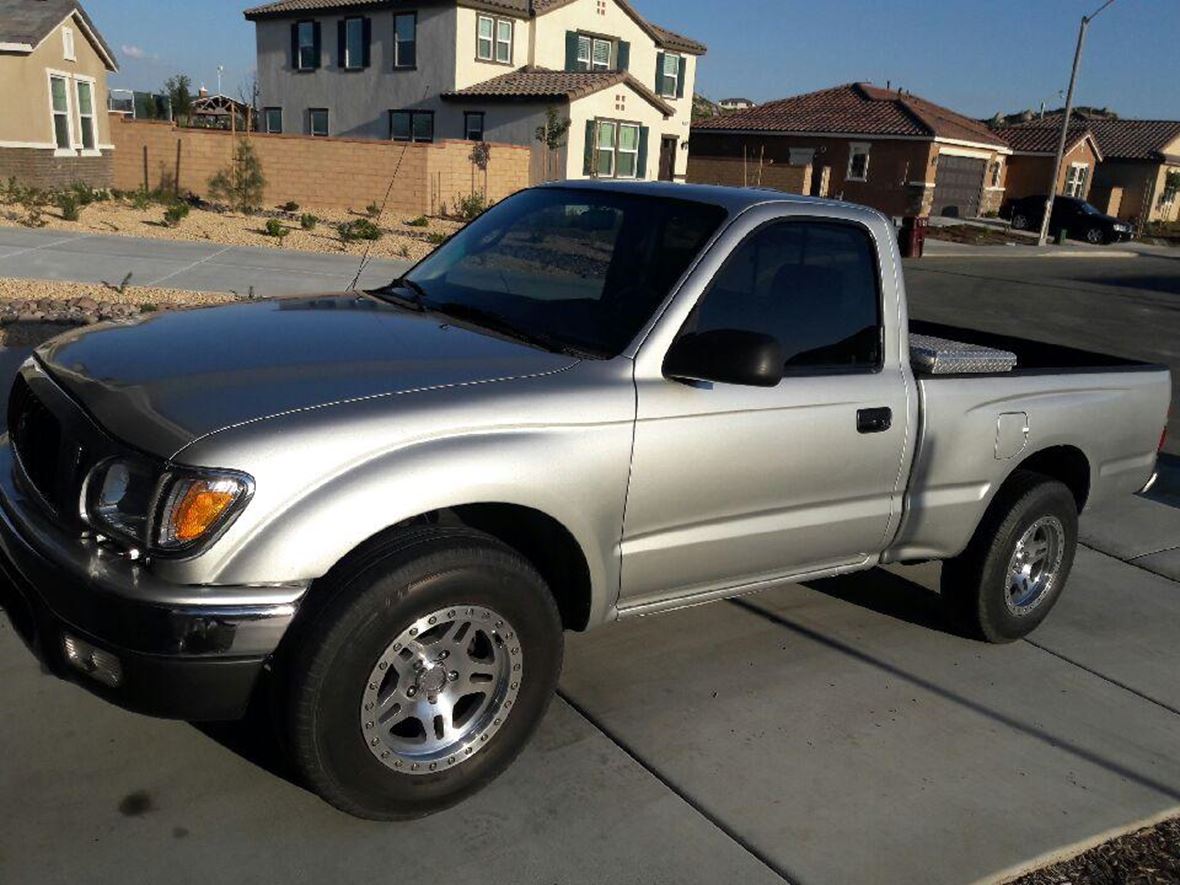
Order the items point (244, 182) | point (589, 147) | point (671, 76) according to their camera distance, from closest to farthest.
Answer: point (244, 182), point (589, 147), point (671, 76)

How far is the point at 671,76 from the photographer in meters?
40.4

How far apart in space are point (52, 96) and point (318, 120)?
13557mm

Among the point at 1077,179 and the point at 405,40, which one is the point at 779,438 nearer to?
the point at 405,40

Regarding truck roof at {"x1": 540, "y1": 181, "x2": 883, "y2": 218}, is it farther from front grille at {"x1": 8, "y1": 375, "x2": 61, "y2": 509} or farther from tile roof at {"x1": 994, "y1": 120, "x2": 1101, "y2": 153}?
tile roof at {"x1": 994, "y1": 120, "x2": 1101, "y2": 153}

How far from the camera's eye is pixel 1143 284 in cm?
2656

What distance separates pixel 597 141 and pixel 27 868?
104 feet

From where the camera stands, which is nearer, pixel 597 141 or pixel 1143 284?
pixel 1143 284

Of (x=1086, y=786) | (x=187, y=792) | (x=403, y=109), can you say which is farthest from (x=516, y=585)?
(x=403, y=109)

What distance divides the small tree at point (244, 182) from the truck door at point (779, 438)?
21938 millimetres

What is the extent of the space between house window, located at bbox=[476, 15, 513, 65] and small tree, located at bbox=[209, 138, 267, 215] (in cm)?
1076

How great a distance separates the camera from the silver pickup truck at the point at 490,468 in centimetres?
278

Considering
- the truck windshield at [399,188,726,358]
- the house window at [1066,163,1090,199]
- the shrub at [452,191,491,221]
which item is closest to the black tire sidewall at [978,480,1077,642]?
the truck windshield at [399,188,726,358]

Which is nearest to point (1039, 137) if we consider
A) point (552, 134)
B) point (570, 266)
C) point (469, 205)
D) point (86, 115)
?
point (552, 134)

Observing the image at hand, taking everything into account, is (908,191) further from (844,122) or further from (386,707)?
(386,707)
